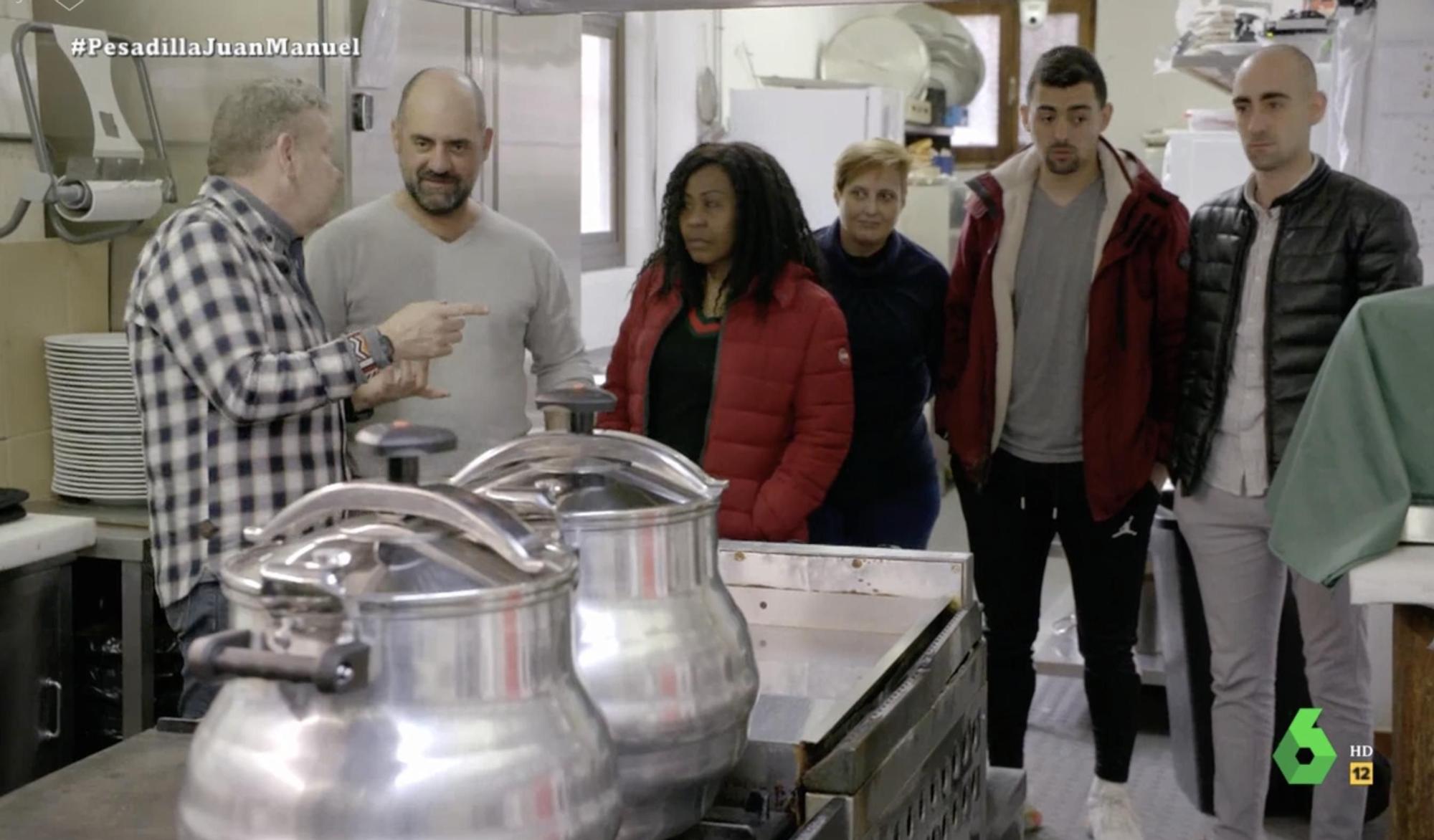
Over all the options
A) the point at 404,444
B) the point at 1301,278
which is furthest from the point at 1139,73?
the point at 404,444

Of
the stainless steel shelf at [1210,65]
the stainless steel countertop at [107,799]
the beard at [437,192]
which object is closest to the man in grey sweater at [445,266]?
the beard at [437,192]

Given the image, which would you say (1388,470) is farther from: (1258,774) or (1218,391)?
(1258,774)

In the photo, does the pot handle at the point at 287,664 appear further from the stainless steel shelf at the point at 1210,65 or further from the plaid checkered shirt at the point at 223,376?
the stainless steel shelf at the point at 1210,65

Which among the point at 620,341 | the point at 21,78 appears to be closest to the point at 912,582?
the point at 620,341

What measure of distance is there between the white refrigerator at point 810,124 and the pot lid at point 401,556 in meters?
5.60

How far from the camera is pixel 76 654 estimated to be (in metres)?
2.98

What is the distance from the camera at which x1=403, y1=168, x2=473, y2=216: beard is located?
2791mm

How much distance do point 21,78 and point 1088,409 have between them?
2.09 m

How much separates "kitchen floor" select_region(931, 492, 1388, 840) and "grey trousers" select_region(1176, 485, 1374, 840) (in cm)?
33

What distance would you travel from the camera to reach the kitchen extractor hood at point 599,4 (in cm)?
184

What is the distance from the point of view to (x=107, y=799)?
4.15 feet

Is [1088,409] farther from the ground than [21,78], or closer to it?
closer to it

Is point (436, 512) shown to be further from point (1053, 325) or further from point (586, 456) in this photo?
point (1053, 325)

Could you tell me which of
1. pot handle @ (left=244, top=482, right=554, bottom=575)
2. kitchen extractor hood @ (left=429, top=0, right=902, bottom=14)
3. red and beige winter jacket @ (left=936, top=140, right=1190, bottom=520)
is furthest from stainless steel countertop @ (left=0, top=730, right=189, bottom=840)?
red and beige winter jacket @ (left=936, top=140, right=1190, bottom=520)
